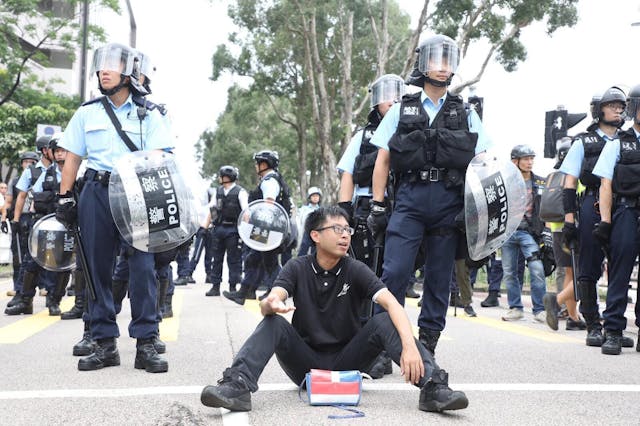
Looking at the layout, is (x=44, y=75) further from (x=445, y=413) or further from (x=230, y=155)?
(x=445, y=413)

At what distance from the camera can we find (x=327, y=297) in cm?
459

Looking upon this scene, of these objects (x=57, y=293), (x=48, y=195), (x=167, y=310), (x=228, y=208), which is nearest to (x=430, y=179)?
(x=167, y=310)

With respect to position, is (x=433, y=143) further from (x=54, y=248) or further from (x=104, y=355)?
(x=54, y=248)

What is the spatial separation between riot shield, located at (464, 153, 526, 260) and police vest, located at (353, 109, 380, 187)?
1.30 m

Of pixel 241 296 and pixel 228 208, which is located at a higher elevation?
pixel 228 208

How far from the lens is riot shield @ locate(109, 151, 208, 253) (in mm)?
5195

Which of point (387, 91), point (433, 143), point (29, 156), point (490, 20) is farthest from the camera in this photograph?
point (490, 20)

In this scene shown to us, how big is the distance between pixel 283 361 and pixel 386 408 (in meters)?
0.64

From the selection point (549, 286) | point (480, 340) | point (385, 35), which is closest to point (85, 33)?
point (385, 35)

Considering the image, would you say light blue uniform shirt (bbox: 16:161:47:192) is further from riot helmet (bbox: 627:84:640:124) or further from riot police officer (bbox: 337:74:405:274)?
riot helmet (bbox: 627:84:640:124)

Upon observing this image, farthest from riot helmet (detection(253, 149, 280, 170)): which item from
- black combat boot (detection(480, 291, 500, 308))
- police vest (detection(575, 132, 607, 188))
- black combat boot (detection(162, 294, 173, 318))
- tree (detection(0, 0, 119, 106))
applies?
tree (detection(0, 0, 119, 106))

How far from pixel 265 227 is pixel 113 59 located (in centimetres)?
601

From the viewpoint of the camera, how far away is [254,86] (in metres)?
33.9

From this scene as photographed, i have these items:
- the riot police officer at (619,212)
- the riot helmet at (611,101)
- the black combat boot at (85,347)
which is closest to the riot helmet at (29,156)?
the black combat boot at (85,347)
